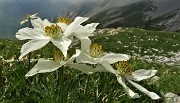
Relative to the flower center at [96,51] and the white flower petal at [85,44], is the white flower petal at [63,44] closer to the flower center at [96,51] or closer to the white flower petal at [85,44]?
the white flower petal at [85,44]

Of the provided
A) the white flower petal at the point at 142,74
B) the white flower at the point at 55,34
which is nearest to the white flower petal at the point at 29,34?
the white flower at the point at 55,34

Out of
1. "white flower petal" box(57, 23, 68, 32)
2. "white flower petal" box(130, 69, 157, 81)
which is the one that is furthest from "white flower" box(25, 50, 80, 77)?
"white flower petal" box(130, 69, 157, 81)

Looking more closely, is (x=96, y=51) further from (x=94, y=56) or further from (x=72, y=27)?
(x=72, y=27)

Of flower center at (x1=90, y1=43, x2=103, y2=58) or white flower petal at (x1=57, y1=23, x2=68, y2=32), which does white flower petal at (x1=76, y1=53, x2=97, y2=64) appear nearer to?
flower center at (x1=90, y1=43, x2=103, y2=58)

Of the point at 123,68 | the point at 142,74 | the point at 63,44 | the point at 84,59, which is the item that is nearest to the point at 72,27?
the point at 63,44

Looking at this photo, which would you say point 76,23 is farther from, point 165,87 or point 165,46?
point 165,46
